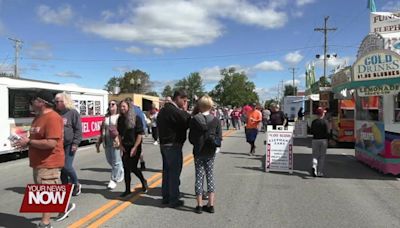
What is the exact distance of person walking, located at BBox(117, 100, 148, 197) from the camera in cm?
804

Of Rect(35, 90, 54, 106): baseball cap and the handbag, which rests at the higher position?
Rect(35, 90, 54, 106): baseball cap

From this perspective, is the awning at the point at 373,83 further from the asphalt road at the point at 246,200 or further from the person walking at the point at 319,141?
the asphalt road at the point at 246,200

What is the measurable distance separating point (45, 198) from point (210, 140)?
2510mm

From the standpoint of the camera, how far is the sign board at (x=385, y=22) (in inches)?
495

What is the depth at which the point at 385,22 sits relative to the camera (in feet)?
41.9

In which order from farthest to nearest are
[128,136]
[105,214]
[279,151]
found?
[279,151] < [128,136] < [105,214]

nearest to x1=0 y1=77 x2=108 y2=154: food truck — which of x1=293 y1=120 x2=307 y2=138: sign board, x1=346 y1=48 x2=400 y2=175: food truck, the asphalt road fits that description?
the asphalt road

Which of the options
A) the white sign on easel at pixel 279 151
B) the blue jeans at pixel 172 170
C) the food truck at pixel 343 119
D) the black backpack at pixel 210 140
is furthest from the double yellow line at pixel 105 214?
the food truck at pixel 343 119

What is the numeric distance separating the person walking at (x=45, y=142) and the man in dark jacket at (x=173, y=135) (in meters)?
2.06

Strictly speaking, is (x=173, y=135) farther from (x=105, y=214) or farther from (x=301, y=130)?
(x=301, y=130)

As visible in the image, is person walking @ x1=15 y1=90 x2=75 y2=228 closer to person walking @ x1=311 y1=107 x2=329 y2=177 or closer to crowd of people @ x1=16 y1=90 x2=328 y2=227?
crowd of people @ x1=16 y1=90 x2=328 y2=227

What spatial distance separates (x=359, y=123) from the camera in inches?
537

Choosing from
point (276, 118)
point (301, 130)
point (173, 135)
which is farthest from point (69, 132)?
point (301, 130)

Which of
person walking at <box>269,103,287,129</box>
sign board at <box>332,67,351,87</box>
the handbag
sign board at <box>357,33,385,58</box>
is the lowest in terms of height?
the handbag
